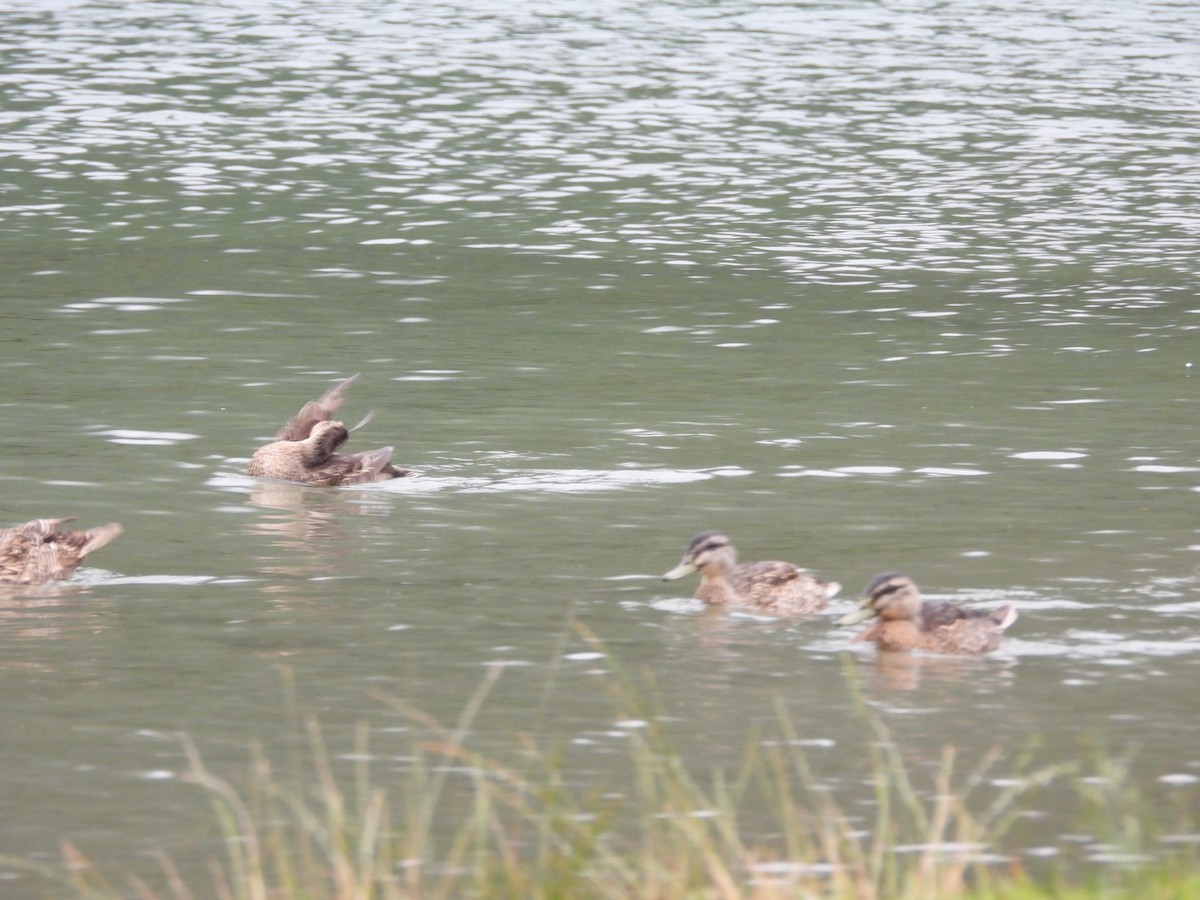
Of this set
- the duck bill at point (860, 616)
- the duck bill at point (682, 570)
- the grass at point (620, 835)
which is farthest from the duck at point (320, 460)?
the grass at point (620, 835)

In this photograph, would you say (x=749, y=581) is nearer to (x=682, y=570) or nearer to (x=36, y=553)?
(x=682, y=570)

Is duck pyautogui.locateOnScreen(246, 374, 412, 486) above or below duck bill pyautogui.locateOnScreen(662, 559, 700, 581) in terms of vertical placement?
below

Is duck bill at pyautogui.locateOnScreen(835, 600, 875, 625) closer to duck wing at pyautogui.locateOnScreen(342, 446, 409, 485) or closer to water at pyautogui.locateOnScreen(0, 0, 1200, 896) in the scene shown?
water at pyautogui.locateOnScreen(0, 0, 1200, 896)

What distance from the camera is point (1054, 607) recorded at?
36.8 feet

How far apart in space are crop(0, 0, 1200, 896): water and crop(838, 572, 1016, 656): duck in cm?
16

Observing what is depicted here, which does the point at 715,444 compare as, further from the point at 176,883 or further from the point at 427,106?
the point at 427,106

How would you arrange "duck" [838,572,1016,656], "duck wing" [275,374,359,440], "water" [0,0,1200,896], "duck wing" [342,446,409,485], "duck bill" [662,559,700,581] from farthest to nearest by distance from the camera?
"duck wing" [275,374,359,440]
"duck wing" [342,446,409,485]
"duck bill" [662,559,700,581]
"duck" [838,572,1016,656]
"water" [0,0,1200,896]

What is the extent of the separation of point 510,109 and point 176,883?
2917 cm

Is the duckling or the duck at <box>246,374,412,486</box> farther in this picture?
the duck at <box>246,374,412,486</box>

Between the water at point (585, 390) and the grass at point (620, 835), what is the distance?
220 millimetres

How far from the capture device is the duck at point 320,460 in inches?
575

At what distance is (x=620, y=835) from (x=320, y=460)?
7.20 metres

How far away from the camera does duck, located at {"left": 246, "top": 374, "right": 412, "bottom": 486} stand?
14.6 meters

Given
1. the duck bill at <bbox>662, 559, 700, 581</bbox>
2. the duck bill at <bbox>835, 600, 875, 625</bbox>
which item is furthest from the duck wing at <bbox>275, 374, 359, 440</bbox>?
the duck bill at <bbox>835, 600, 875, 625</bbox>
